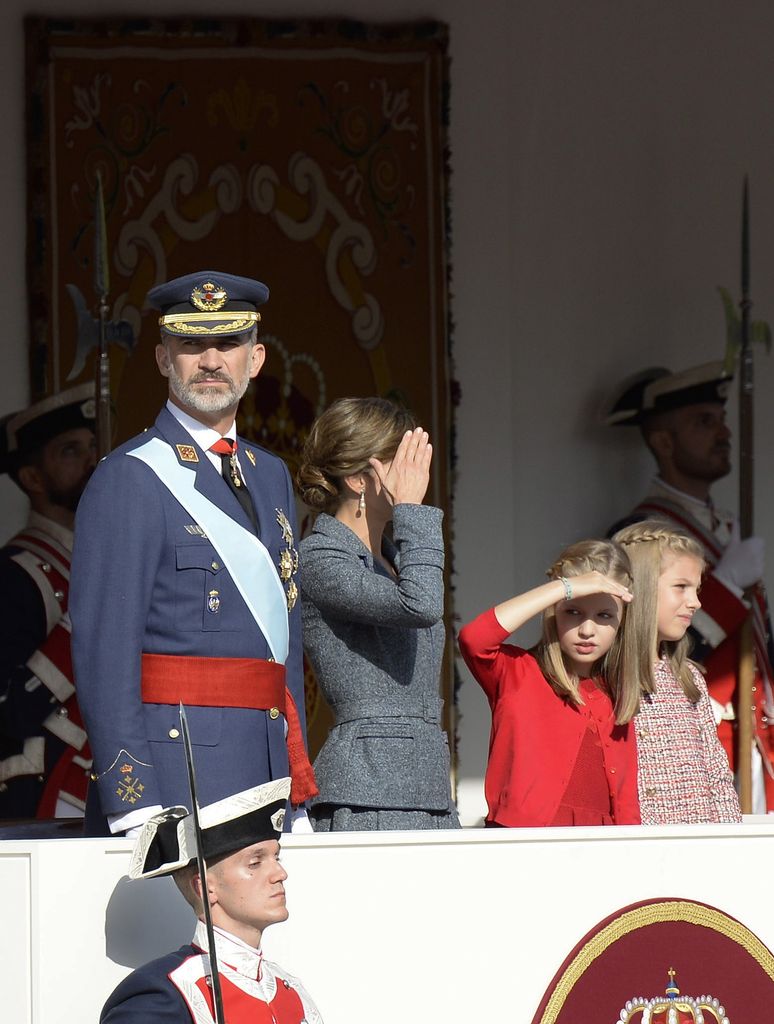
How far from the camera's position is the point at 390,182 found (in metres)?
6.36

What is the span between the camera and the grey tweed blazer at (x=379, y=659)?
11.7ft

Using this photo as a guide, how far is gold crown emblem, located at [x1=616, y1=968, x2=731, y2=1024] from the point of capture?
332 cm

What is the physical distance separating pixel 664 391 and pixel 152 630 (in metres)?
3.33

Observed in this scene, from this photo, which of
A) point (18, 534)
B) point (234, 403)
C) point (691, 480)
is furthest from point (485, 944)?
point (691, 480)

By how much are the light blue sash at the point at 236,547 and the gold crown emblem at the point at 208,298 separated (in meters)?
0.24

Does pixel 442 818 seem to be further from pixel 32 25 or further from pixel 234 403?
pixel 32 25

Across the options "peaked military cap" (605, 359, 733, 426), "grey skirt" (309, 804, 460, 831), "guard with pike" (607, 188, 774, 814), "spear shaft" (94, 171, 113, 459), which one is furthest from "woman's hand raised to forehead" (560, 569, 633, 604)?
"peaked military cap" (605, 359, 733, 426)

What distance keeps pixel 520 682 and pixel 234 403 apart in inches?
31.5

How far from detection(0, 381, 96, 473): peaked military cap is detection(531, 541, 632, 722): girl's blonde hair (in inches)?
85.1

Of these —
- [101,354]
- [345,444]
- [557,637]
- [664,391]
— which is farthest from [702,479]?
[345,444]

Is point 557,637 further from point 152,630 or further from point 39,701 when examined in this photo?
point 39,701

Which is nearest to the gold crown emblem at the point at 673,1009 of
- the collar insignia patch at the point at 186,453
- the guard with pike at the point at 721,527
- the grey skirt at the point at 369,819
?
the grey skirt at the point at 369,819

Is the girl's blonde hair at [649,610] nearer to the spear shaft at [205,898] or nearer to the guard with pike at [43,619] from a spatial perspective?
the spear shaft at [205,898]

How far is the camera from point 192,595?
340cm
